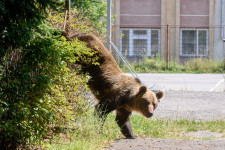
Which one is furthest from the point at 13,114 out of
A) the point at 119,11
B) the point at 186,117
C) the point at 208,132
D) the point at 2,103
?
the point at 119,11

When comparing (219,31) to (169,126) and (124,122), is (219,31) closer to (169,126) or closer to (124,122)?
(169,126)

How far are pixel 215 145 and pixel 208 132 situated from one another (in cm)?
192

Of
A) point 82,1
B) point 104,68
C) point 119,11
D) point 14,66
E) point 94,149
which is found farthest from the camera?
point 119,11

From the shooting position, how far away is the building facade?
28.3 m

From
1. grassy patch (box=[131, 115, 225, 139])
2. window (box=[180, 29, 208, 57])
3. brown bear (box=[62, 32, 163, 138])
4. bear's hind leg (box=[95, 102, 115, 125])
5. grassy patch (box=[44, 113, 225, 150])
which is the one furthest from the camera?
window (box=[180, 29, 208, 57])

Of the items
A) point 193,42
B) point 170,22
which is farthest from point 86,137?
point 193,42

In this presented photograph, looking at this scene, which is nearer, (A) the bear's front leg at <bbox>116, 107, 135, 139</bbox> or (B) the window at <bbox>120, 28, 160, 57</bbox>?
(A) the bear's front leg at <bbox>116, 107, 135, 139</bbox>

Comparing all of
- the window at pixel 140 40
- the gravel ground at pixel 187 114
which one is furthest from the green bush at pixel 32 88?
the window at pixel 140 40

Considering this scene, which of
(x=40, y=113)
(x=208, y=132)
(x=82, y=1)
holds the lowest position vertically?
(x=208, y=132)

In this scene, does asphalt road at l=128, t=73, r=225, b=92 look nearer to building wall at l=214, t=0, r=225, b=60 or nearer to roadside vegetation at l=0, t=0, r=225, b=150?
building wall at l=214, t=0, r=225, b=60

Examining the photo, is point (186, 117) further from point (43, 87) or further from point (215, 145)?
point (43, 87)

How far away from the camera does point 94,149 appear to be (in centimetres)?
584

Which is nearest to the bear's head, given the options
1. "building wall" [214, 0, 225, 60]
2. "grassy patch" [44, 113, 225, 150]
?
"grassy patch" [44, 113, 225, 150]

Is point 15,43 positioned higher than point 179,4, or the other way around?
point 179,4
